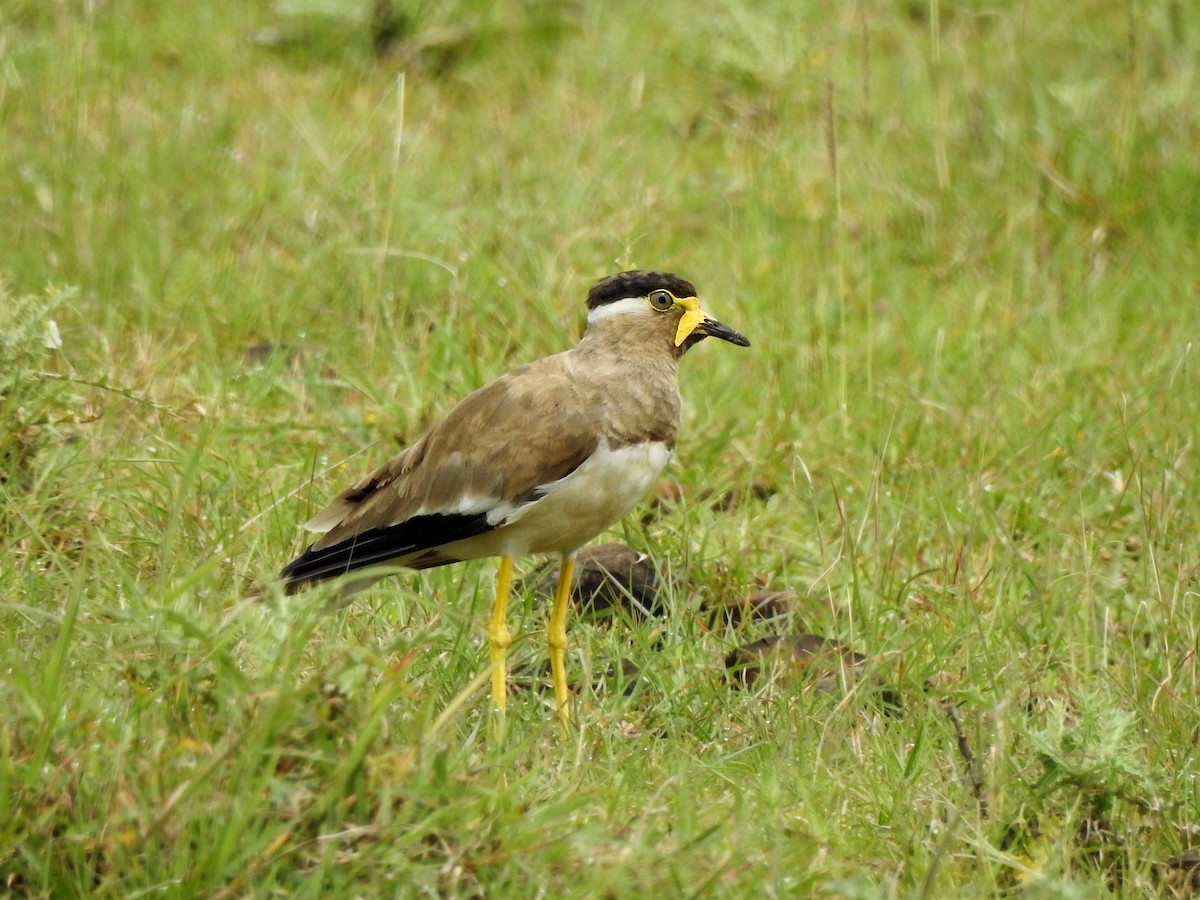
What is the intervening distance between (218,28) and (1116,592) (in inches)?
215

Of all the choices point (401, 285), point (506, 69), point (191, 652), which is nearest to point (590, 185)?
point (401, 285)

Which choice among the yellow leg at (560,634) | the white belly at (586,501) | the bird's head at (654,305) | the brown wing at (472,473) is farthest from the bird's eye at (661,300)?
the yellow leg at (560,634)

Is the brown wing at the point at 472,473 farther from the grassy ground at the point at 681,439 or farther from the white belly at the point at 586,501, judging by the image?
the grassy ground at the point at 681,439

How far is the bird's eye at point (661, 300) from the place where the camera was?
15.9ft

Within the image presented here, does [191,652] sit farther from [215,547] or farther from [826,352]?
[826,352]

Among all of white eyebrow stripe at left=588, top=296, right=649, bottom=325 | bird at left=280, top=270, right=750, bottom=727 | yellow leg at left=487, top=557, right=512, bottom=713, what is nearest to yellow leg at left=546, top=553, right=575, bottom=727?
bird at left=280, top=270, right=750, bottom=727

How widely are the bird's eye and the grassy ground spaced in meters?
0.75

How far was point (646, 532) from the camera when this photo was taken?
533 centimetres

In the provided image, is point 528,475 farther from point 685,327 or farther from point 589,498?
point 685,327

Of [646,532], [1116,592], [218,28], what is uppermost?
[218,28]

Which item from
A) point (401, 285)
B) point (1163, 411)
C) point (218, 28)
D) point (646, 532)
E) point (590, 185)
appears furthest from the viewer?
point (218, 28)

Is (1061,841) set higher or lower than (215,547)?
lower

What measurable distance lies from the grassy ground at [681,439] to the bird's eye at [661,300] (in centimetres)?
75

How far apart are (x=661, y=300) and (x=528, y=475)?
73 centimetres
